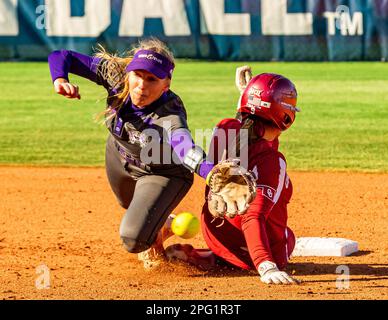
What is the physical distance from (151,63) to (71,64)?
0.67 m

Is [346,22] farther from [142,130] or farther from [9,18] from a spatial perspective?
[142,130]

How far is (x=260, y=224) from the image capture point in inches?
198

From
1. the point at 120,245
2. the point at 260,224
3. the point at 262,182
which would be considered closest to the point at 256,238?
the point at 260,224

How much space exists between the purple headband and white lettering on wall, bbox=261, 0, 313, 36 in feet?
44.1

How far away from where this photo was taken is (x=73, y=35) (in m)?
19.1

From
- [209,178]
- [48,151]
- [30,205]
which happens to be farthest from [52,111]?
[209,178]

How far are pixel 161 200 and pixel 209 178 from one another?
32.9 inches

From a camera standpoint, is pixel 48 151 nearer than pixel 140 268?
No

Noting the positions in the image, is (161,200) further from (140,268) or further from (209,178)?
(209,178)

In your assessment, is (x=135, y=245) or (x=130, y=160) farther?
(x=130, y=160)

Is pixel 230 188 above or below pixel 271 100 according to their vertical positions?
below

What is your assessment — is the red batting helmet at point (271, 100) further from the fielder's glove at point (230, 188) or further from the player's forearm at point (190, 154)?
the fielder's glove at point (230, 188)

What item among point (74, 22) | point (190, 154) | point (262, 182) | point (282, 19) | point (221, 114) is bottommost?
point (221, 114)

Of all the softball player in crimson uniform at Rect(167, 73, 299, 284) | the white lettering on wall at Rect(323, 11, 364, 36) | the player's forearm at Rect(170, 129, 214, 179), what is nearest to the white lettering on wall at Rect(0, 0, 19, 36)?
the white lettering on wall at Rect(323, 11, 364, 36)
